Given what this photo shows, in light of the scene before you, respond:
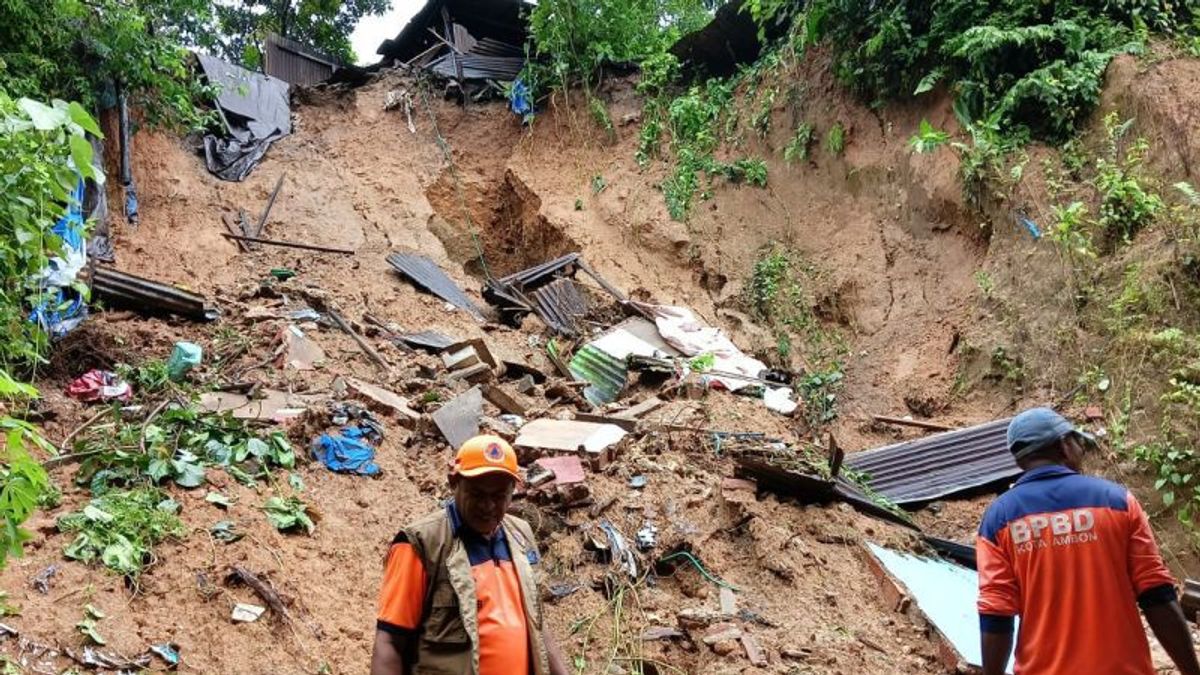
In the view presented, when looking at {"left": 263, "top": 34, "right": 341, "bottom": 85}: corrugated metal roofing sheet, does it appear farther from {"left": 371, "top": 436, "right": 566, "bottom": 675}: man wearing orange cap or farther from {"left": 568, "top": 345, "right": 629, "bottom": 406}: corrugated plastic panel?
{"left": 371, "top": 436, "right": 566, "bottom": 675}: man wearing orange cap

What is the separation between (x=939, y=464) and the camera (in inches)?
266

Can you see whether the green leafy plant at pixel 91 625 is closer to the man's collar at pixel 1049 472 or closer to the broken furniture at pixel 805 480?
the man's collar at pixel 1049 472

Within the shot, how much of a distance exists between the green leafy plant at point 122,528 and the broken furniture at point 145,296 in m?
3.71

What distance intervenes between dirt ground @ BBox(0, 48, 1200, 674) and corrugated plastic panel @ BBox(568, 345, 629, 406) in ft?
2.35

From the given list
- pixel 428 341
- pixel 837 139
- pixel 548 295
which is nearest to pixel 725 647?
pixel 428 341

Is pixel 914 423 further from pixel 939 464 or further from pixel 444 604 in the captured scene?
pixel 444 604

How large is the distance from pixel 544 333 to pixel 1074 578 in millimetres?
7740

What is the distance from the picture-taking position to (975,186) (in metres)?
8.48

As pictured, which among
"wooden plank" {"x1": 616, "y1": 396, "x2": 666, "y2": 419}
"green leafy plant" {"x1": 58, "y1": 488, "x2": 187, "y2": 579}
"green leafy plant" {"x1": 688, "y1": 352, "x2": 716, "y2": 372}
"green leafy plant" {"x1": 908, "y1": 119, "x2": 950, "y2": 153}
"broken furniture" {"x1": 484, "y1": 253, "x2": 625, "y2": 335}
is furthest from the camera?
"broken furniture" {"x1": 484, "y1": 253, "x2": 625, "y2": 335}

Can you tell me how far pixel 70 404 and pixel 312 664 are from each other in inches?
135

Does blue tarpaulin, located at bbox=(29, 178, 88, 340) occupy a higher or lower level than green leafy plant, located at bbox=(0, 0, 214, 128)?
lower

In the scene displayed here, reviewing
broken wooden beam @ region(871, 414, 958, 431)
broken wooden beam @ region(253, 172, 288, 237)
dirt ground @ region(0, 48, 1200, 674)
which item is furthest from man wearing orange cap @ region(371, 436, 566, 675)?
broken wooden beam @ region(253, 172, 288, 237)

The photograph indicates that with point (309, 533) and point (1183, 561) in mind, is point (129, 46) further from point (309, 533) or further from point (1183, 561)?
point (1183, 561)

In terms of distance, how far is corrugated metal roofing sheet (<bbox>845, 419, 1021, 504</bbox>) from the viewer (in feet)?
21.3
